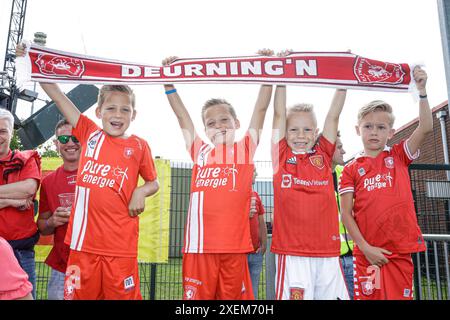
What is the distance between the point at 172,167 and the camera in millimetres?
5879

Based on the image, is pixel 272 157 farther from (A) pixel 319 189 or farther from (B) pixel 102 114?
(B) pixel 102 114

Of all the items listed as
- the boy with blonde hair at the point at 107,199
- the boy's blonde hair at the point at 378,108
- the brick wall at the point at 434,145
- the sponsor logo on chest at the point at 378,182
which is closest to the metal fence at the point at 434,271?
the sponsor logo on chest at the point at 378,182

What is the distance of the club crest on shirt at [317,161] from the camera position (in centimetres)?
330

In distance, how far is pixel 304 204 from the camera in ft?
10.3

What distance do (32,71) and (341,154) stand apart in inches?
130

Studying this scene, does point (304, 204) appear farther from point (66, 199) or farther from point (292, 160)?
point (66, 199)

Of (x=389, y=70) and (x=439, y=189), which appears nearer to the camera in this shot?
(x=389, y=70)

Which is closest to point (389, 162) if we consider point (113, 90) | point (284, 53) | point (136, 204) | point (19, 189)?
point (284, 53)

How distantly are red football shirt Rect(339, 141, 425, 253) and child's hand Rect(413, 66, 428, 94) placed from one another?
0.52 metres

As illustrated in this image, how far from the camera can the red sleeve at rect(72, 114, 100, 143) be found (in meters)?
3.36

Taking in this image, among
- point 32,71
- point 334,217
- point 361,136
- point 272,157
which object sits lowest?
point 334,217

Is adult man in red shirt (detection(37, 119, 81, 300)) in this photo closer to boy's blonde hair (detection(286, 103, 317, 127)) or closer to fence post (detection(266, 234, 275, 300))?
fence post (detection(266, 234, 275, 300))
